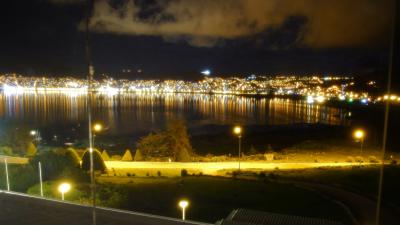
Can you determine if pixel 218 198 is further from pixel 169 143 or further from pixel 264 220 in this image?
pixel 169 143

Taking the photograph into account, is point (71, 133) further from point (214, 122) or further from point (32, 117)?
point (214, 122)

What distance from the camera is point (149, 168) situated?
19.2 meters

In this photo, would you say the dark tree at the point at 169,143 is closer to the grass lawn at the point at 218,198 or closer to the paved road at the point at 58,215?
the grass lawn at the point at 218,198

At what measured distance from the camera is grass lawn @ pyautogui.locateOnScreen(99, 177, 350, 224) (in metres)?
10.3

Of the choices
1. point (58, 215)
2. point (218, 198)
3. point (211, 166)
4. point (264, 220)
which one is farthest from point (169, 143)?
point (264, 220)

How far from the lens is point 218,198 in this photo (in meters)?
11.9

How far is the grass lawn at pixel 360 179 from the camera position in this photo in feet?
39.7

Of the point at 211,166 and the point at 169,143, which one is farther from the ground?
the point at 169,143

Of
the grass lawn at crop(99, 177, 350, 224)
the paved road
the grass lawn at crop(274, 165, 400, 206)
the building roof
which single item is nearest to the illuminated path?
the grass lawn at crop(274, 165, 400, 206)

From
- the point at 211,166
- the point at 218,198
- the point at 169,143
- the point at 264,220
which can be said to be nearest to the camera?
the point at 264,220

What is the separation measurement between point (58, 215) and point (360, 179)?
1254 cm

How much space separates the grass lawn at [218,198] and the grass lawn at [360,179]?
184 cm

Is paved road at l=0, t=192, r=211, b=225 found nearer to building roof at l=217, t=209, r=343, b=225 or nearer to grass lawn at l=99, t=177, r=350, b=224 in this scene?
building roof at l=217, t=209, r=343, b=225

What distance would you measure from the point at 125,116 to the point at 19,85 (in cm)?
10020
